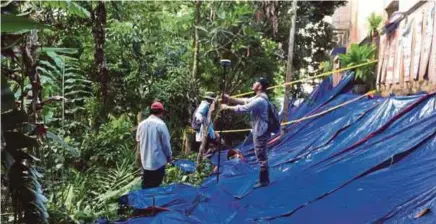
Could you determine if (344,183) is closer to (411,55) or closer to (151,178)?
(151,178)

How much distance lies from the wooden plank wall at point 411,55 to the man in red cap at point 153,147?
3246 millimetres

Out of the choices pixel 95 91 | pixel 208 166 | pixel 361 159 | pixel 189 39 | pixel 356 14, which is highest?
pixel 356 14

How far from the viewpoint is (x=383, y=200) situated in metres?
3.75

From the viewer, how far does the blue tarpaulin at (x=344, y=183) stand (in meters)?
3.73

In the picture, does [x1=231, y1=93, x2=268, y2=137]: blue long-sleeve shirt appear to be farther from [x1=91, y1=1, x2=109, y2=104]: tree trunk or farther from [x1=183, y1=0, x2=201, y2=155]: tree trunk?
[x1=183, y1=0, x2=201, y2=155]: tree trunk

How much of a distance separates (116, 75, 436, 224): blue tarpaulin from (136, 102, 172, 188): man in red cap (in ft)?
0.89

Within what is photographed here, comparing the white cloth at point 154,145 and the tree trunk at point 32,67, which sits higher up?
the tree trunk at point 32,67

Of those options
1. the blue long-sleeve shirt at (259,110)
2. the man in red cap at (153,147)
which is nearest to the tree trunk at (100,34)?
the man in red cap at (153,147)

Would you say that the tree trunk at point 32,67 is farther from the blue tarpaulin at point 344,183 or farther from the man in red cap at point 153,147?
the man in red cap at point 153,147

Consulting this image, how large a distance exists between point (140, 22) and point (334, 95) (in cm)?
420

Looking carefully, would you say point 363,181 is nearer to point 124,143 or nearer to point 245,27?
point 124,143

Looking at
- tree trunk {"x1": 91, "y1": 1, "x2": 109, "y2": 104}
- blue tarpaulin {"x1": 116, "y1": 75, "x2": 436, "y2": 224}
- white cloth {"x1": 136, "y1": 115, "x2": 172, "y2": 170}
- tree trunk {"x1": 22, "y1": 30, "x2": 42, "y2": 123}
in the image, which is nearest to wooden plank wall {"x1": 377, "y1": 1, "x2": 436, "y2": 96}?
blue tarpaulin {"x1": 116, "y1": 75, "x2": 436, "y2": 224}

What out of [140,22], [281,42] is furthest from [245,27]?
[281,42]

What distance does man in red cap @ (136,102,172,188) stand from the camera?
5172mm
